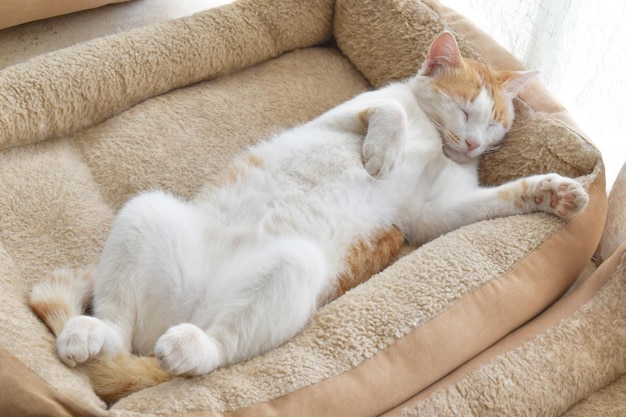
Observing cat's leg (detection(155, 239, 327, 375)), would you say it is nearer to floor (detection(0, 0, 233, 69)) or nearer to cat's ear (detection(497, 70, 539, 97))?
cat's ear (detection(497, 70, 539, 97))

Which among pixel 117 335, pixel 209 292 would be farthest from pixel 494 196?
pixel 117 335

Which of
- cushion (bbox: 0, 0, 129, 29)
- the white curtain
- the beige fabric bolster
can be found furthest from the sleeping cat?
cushion (bbox: 0, 0, 129, 29)

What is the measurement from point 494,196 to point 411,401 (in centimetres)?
57

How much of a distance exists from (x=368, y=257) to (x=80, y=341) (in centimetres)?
66

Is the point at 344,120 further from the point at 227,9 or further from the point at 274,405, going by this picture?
the point at 274,405

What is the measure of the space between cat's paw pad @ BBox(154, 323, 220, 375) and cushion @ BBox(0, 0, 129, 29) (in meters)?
1.59

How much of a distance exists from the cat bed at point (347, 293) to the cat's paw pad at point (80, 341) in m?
0.03

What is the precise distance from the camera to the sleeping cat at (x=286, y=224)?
1304 mm

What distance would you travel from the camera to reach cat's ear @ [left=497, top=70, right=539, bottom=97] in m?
1.73

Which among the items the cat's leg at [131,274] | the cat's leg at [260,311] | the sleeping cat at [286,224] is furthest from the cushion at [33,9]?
the cat's leg at [260,311]

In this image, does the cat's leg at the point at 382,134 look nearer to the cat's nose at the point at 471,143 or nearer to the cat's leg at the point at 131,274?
the cat's nose at the point at 471,143

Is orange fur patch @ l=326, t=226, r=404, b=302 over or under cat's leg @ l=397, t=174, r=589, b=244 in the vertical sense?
under

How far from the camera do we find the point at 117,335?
1.31m

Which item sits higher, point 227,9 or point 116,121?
point 227,9
